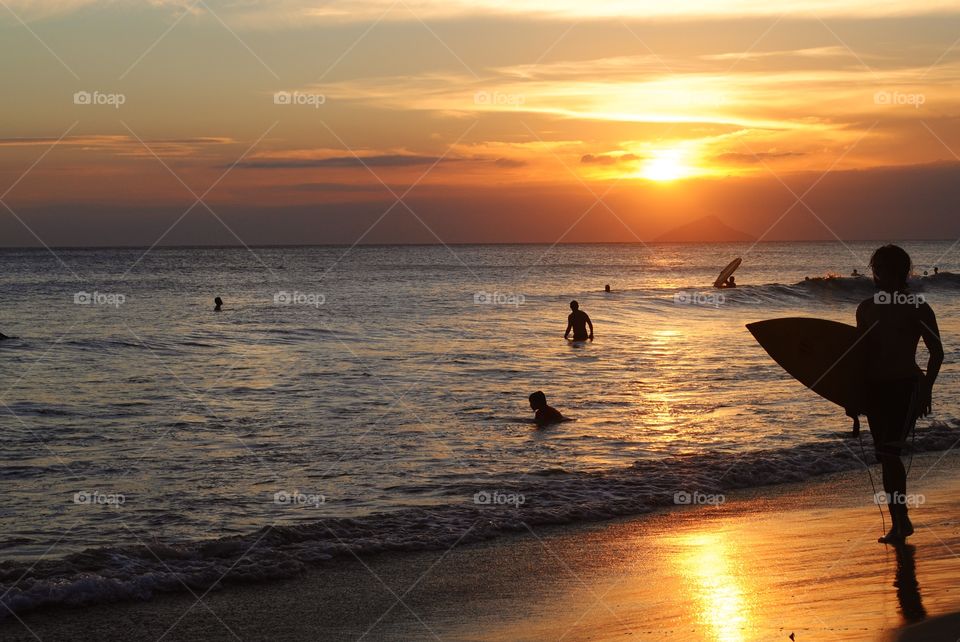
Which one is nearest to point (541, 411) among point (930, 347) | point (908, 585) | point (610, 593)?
point (610, 593)

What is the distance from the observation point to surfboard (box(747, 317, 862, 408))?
6.80 metres

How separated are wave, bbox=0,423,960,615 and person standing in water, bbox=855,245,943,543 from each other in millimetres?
2938

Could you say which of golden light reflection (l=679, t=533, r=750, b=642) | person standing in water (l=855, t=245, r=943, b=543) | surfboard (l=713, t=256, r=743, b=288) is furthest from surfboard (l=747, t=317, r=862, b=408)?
surfboard (l=713, t=256, r=743, b=288)

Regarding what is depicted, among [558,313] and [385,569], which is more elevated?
[558,313]

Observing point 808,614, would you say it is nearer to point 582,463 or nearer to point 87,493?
point 582,463

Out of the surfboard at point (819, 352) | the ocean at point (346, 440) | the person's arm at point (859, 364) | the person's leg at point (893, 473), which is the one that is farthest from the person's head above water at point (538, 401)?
the person's leg at point (893, 473)

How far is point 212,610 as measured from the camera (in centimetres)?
625

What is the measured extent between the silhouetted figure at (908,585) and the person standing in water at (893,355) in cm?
54

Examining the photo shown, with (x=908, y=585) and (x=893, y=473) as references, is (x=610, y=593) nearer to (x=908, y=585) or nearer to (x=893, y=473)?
(x=908, y=585)

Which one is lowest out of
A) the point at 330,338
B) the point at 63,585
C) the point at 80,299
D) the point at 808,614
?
the point at 808,614

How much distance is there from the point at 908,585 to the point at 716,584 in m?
1.16

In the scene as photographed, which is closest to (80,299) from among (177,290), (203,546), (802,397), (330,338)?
(177,290)

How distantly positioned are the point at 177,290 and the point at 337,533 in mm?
54666

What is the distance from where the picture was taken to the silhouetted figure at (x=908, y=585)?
529 centimetres
